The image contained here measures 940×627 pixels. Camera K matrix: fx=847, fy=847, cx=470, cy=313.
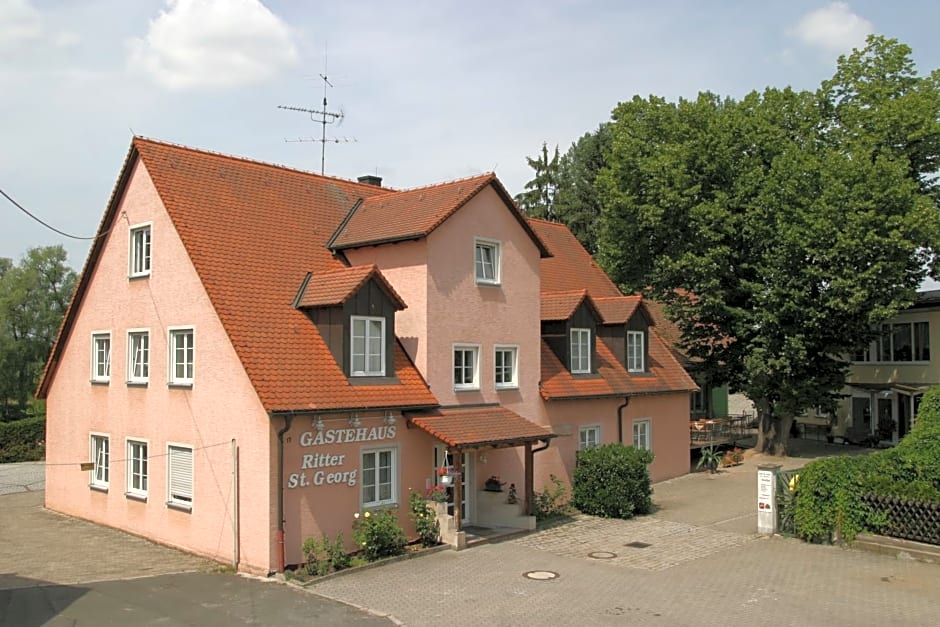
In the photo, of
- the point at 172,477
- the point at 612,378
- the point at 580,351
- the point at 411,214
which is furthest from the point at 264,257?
the point at 612,378

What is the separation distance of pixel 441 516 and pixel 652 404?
11344 millimetres

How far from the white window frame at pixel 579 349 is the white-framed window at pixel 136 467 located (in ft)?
38.4

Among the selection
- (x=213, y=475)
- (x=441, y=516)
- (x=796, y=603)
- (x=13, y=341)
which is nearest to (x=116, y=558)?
(x=213, y=475)

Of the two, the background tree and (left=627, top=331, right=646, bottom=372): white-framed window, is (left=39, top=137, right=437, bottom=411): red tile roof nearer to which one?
(left=627, top=331, right=646, bottom=372): white-framed window

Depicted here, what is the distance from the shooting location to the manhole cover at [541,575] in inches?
632

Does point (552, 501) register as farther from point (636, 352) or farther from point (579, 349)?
point (636, 352)

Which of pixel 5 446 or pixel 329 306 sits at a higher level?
pixel 329 306

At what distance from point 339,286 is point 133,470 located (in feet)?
23.2

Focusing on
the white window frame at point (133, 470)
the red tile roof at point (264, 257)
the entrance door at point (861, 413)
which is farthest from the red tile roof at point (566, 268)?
the entrance door at point (861, 413)

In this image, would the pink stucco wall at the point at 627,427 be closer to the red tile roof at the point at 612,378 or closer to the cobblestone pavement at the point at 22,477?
the red tile roof at the point at 612,378

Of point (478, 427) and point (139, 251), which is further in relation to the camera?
point (139, 251)

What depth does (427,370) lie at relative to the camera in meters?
19.6

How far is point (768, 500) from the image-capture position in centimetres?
2005

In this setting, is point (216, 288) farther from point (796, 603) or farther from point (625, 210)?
point (625, 210)
